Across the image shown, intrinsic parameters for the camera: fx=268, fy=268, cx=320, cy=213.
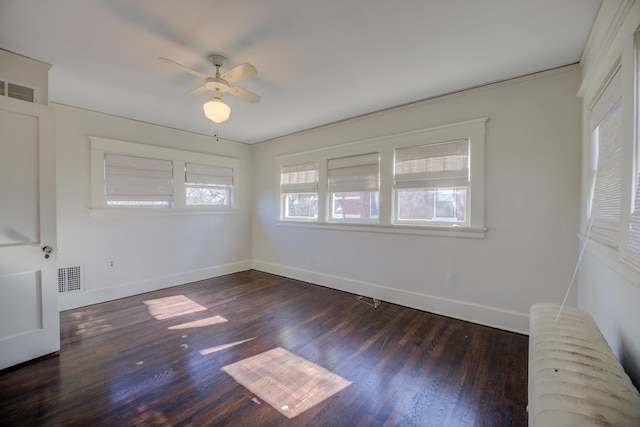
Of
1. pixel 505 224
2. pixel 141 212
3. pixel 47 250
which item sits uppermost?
pixel 141 212

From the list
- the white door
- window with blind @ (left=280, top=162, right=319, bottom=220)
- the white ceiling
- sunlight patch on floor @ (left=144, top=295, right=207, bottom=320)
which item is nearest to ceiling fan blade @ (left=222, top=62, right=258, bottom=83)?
the white ceiling

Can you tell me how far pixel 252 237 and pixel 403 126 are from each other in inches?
140

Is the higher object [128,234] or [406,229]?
[406,229]

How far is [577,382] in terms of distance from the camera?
957 millimetres

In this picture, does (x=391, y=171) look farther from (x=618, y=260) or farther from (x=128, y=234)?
(x=128, y=234)

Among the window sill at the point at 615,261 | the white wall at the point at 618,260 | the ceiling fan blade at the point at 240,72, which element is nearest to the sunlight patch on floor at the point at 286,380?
the white wall at the point at 618,260

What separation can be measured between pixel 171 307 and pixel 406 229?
3.17 m

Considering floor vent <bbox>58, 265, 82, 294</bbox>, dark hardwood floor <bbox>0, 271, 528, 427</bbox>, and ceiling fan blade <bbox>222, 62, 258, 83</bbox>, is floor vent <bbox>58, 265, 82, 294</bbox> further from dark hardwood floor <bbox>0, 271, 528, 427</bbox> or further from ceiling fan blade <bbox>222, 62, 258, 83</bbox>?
ceiling fan blade <bbox>222, 62, 258, 83</bbox>

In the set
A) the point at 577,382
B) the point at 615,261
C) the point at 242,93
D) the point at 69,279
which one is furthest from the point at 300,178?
the point at 577,382

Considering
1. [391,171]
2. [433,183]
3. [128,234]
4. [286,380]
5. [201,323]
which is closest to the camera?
[286,380]

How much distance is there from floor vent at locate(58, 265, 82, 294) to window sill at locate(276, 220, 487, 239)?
121 inches

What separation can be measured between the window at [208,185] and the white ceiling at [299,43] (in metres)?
1.57

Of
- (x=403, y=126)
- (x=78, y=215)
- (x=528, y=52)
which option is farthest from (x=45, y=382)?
(x=528, y=52)

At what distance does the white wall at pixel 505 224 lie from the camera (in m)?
2.51
